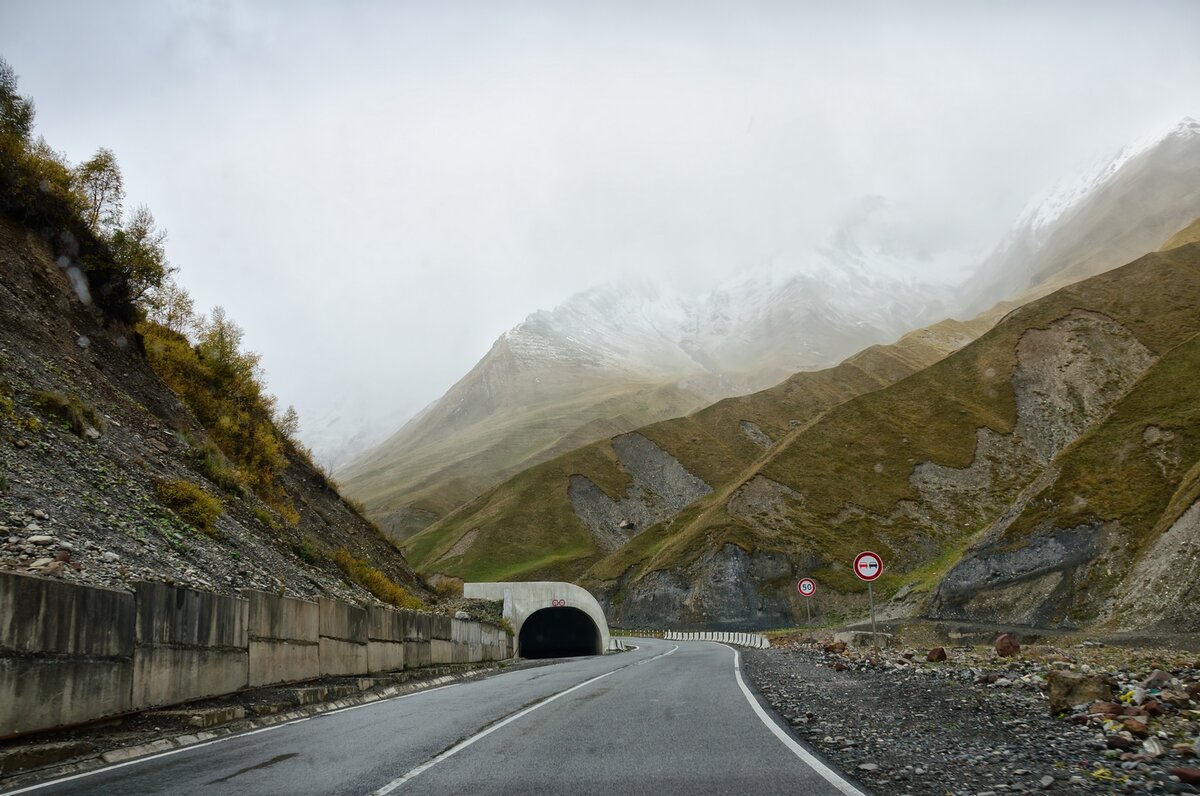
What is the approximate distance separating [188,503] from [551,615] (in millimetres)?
45037

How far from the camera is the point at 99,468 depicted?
57.2 ft

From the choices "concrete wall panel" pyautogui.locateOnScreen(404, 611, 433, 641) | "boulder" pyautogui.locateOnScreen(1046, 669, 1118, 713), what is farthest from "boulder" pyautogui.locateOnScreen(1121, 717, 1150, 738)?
"concrete wall panel" pyautogui.locateOnScreen(404, 611, 433, 641)

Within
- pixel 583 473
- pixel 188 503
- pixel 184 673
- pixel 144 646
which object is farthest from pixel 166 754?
pixel 583 473

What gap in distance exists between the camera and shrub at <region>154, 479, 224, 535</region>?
1917cm

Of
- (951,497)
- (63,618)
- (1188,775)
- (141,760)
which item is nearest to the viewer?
(1188,775)

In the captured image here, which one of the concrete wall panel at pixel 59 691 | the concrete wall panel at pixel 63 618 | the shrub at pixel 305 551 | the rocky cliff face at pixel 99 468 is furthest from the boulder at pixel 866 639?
the concrete wall panel at pixel 63 618

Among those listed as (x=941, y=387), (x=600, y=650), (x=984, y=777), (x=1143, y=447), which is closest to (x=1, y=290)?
(x=984, y=777)

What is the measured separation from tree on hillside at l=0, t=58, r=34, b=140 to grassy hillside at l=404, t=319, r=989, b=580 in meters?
84.6

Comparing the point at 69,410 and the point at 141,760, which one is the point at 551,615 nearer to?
the point at 69,410

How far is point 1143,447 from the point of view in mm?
51594

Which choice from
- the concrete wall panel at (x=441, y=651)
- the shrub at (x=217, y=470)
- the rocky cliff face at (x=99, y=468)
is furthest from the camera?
the concrete wall panel at (x=441, y=651)

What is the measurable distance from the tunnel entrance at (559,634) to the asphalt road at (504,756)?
4143 cm

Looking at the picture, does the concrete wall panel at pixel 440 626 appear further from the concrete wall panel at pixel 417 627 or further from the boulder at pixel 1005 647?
the boulder at pixel 1005 647

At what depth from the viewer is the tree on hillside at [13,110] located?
1043 inches
